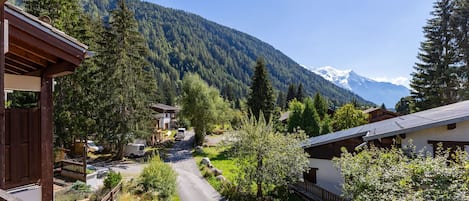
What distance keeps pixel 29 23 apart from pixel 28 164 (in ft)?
6.24

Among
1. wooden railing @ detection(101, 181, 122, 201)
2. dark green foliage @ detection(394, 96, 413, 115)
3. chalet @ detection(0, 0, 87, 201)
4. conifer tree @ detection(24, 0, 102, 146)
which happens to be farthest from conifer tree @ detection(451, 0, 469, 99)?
chalet @ detection(0, 0, 87, 201)

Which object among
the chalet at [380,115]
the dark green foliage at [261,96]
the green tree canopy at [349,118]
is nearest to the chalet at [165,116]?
the dark green foliage at [261,96]

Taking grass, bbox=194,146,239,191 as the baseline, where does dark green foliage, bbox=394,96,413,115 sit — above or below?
above

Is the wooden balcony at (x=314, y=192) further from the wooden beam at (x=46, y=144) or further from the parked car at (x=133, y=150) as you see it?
the parked car at (x=133, y=150)

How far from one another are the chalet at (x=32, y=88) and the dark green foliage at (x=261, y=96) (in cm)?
3789

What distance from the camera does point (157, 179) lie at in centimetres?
1670

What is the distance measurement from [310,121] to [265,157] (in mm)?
20835

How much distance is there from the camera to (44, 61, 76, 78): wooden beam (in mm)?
4773

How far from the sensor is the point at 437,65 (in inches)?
1342

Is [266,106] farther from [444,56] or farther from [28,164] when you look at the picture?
[28,164]

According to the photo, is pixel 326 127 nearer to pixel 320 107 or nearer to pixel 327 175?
pixel 320 107

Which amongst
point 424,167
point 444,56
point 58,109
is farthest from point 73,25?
point 444,56

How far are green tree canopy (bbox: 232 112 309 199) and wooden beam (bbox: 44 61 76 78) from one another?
44.6ft

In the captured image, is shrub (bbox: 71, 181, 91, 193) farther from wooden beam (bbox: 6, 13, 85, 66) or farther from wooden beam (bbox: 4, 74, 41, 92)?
wooden beam (bbox: 6, 13, 85, 66)
